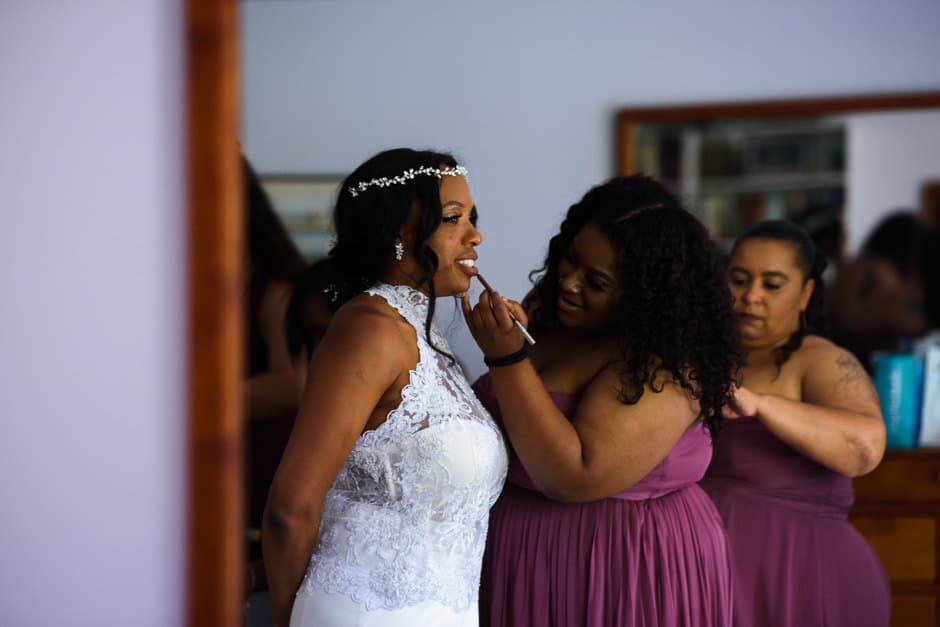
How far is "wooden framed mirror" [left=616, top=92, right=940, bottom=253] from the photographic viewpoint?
2805mm

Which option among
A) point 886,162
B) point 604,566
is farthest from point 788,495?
point 886,162

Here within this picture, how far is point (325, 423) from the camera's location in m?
1.27

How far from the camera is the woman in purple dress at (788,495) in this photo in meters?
1.92

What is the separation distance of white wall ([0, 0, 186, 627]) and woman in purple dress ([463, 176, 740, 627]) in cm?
58

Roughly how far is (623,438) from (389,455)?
14.3 inches

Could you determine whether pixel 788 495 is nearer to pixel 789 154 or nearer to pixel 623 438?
pixel 623 438

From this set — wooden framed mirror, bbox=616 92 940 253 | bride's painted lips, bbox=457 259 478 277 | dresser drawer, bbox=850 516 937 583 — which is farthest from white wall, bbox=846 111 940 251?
bride's painted lips, bbox=457 259 478 277

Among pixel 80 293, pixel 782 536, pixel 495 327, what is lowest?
pixel 782 536

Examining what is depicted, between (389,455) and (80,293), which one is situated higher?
(80,293)

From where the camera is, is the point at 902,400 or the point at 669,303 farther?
the point at 902,400

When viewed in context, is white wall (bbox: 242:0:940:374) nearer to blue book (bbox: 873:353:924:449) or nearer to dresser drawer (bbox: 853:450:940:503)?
blue book (bbox: 873:353:924:449)

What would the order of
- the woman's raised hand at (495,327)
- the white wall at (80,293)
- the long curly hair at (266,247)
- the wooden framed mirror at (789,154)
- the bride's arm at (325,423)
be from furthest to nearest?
the wooden framed mirror at (789,154)
the long curly hair at (266,247)
the woman's raised hand at (495,327)
the bride's arm at (325,423)
the white wall at (80,293)

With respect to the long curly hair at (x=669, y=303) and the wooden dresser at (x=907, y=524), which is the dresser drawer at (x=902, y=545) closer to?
the wooden dresser at (x=907, y=524)

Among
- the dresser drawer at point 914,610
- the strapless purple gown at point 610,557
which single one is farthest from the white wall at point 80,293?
the dresser drawer at point 914,610
